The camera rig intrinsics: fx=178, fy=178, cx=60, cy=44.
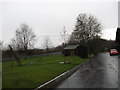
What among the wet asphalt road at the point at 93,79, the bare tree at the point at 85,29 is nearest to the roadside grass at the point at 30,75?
the wet asphalt road at the point at 93,79

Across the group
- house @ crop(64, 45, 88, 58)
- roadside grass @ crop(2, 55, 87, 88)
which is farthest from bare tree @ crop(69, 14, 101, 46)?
roadside grass @ crop(2, 55, 87, 88)

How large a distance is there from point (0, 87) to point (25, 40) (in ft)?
173

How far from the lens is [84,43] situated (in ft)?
170

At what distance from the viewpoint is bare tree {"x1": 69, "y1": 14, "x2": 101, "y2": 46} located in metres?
A: 51.0

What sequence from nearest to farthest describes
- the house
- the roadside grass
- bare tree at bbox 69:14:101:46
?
the roadside grass < the house < bare tree at bbox 69:14:101:46

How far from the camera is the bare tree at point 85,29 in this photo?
167ft

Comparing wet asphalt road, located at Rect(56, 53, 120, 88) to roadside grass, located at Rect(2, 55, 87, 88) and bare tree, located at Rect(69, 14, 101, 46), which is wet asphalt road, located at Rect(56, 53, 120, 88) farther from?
bare tree, located at Rect(69, 14, 101, 46)

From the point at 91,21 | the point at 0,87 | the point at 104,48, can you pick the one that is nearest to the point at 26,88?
the point at 0,87

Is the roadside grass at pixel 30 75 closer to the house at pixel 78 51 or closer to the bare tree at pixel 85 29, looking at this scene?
the house at pixel 78 51

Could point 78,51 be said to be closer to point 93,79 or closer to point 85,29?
point 85,29

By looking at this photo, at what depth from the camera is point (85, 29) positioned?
5150 cm

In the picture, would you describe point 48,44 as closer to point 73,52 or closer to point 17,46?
point 17,46

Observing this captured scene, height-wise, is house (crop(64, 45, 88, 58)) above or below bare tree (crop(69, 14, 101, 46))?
below

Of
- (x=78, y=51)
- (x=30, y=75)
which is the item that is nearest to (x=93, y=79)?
(x=30, y=75)
